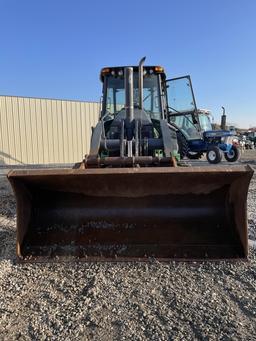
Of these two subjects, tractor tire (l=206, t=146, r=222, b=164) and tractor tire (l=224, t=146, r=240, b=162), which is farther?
tractor tire (l=224, t=146, r=240, b=162)

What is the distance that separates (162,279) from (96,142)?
2466 millimetres

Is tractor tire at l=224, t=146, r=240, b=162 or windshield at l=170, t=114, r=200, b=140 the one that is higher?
windshield at l=170, t=114, r=200, b=140

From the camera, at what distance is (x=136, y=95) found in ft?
19.0

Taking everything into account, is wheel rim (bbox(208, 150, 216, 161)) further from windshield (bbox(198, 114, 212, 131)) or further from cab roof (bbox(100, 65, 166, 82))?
cab roof (bbox(100, 65, 166, 82))

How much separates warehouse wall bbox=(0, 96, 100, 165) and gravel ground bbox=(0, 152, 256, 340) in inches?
523

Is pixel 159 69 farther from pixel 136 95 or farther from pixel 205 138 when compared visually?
pixel 205 138

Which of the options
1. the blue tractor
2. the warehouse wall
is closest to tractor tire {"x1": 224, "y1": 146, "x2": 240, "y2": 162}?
the blue tractor

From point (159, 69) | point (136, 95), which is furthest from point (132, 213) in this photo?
point (159, 69)

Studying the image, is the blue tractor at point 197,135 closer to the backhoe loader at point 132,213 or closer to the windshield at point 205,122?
the windshield at point 205,122

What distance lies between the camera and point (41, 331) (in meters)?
2.17

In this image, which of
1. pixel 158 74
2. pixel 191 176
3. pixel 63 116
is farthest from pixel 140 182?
pixel 63 116

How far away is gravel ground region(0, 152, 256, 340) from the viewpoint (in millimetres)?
2158

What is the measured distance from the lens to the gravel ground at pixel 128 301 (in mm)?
2158

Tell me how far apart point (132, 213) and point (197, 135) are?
8794 millimetres
